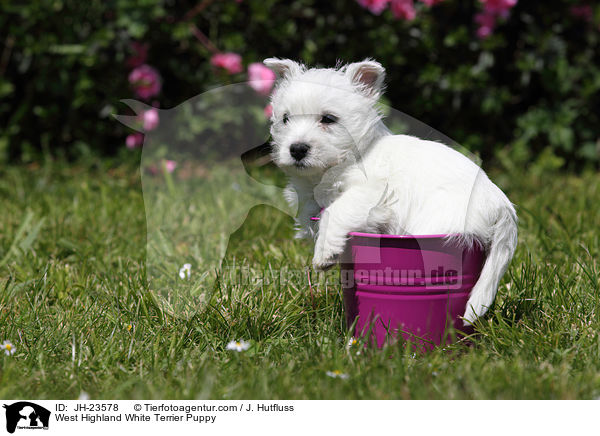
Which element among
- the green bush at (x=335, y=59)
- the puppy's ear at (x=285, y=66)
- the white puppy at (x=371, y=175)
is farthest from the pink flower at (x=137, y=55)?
the white puppy at (x=371, y=175)

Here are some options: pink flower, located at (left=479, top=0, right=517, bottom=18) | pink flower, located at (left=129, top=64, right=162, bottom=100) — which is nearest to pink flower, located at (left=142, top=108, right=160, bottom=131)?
pink flower, located at (left=129, top=64, right=162, bottom=100)

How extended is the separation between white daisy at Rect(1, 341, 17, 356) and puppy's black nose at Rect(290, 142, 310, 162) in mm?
1138

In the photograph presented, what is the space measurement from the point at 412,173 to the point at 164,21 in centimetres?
361

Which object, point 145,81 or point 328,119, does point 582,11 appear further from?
point 328,119

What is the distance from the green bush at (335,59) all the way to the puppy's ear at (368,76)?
8.84ft

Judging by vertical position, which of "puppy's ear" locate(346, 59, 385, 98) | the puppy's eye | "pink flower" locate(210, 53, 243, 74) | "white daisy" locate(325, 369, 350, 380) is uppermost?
"pink flower" locate(210, 53, 243, 74)

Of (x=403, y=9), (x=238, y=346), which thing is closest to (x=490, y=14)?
(x=403, y=9)

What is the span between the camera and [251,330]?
7.55 feet

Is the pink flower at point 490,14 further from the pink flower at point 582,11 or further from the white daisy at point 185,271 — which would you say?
the white daisy at point 185,271

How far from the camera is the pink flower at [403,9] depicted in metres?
4.66

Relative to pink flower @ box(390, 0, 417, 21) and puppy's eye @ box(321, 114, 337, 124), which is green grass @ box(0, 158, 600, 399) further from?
pink flower @ box(390, 0, 417, 21)

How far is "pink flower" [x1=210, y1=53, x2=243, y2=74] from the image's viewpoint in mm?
4789

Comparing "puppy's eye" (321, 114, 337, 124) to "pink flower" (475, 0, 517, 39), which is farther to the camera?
"pink flower" (475, 0, 517, 39)
